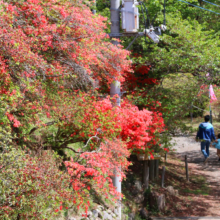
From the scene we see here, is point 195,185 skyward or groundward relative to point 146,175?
groundward

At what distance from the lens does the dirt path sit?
10.8 metres

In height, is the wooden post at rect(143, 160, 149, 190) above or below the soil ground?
above

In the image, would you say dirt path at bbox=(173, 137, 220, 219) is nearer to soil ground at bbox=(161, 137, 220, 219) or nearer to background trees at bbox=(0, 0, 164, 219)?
soil ground at bbox=(161, 137, 220, 219)

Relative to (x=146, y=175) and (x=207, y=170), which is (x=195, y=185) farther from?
(x=146, y=175)

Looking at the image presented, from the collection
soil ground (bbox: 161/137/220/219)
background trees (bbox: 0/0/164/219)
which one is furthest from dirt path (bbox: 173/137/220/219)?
background trees (bbox: 0/0/164/219)

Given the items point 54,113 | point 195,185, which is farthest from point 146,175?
point 54,113

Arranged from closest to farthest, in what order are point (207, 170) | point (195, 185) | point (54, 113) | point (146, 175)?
point (54, 113) → point (146, 175) → point (195, 185) → point (207, 170)

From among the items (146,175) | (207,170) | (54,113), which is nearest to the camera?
(54,113)

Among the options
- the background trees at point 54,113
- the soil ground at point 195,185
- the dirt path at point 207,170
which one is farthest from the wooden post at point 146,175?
the background trees at point 54,113

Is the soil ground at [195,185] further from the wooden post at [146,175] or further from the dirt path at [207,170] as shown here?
the wooden post at [146,175]

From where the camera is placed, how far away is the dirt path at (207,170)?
10805 millimetres

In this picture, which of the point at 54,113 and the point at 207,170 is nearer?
the point at 54,113

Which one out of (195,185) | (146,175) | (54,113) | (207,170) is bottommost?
(195,185)

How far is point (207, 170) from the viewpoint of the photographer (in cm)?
1456
